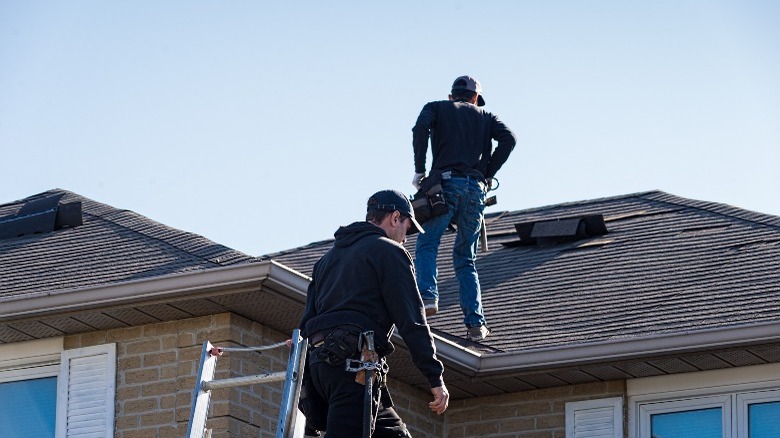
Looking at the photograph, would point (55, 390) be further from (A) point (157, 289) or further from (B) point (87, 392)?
(A) point (157, 289)

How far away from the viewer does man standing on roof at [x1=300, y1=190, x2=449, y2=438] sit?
27.0ft

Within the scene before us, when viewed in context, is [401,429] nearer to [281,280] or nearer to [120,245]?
[281,280]

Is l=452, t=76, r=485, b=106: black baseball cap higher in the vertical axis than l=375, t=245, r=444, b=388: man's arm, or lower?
higher

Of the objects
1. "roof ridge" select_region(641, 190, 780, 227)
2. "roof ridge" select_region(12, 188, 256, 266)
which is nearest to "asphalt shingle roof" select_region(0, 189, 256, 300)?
"roof ridge" select_region(12, 188, 256, 266)

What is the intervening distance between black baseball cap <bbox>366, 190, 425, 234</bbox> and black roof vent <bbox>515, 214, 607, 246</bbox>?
22.7 feet

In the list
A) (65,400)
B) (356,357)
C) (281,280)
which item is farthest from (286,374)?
(65,400)

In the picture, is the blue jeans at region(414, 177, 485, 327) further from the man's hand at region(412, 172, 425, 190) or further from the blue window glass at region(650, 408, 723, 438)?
the blue window glass at region(650, 408, 723, 438)

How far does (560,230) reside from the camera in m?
15.6

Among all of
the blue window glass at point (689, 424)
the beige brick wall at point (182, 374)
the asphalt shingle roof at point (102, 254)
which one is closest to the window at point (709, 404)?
the blue window glass at point (689, 424)

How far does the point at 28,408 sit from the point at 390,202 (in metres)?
4.62

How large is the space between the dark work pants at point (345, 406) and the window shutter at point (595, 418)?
437 centimetres

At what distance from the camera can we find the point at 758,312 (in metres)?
12.0

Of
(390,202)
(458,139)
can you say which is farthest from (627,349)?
(390,202)

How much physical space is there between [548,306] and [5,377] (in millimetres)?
4265
